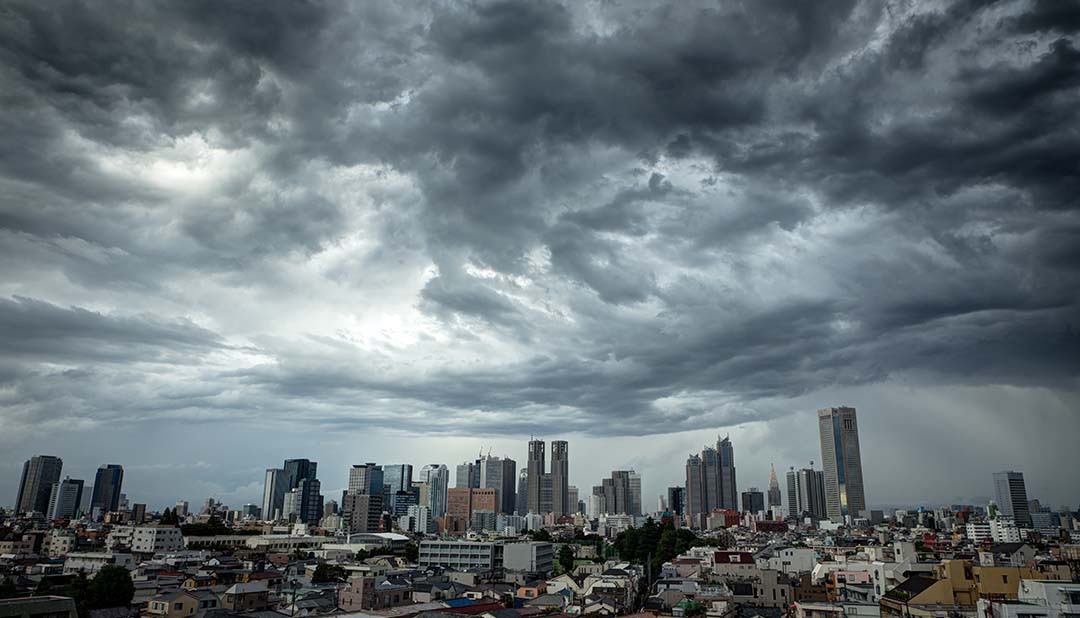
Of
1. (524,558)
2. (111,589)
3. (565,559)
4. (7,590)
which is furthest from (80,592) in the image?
(565,559)

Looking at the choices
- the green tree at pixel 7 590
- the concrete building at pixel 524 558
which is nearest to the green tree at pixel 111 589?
the green tree at pixel 7 590

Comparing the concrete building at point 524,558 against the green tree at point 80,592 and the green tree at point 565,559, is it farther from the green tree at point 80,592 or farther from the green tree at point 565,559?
the green tree at point 80,592

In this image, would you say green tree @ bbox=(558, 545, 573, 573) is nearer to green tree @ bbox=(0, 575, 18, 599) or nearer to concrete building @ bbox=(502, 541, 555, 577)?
concrete building @ bbox=(502, 541, 555, 577)

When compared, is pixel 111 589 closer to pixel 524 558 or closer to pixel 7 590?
pixel 7 590

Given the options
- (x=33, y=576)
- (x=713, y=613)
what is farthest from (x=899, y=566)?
(x=33, y=576)

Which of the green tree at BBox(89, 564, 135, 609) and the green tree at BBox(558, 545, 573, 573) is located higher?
the green tree at BBox(89, 564, 135, 609)

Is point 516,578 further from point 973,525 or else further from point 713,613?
point 973,525

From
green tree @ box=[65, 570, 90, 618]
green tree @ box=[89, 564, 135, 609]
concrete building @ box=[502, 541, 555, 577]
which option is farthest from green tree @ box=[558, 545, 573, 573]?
green tree @ box=[65, 570, 90, 618]

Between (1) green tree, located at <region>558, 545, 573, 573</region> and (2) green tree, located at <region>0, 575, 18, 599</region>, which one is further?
(1) green tree, located at <region>558, 545, 573, 573</region>
